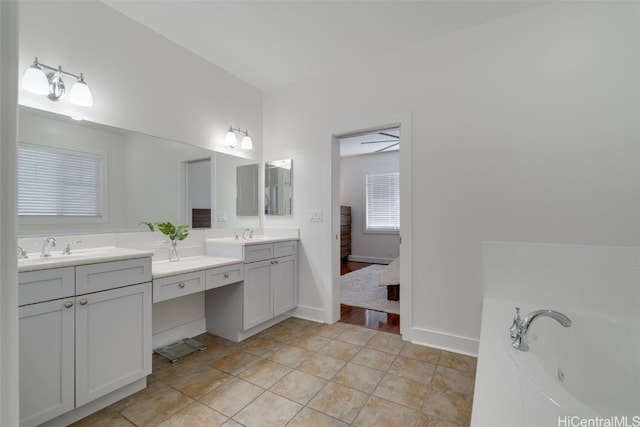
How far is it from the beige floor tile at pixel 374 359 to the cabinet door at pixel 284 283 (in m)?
0.94

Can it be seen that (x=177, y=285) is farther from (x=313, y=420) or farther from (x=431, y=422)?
(x=431, y=422)

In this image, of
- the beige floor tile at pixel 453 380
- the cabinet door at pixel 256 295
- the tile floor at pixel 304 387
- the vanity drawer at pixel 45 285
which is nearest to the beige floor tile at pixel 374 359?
the tile floor at pixel 304 387

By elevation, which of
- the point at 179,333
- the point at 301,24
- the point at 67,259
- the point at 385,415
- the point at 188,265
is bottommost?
the point at 385,415

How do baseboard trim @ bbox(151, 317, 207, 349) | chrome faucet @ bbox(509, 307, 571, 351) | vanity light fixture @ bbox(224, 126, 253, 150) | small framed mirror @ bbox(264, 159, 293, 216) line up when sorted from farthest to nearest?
small framed mirror @ bbox(264, 159, 293, 216) < vanity light fixture @ bbox(224, 126, 253, 150) < baseboard trim @ bbox(151, 317, 207, 349) < chrome faucet @ bbox(509, 307, 571, 351)

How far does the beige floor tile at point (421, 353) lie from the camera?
7.18ft

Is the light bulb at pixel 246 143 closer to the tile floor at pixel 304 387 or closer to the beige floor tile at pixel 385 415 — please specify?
the tile floor at pixel 304 387

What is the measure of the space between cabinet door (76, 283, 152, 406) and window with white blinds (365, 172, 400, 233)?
539cm

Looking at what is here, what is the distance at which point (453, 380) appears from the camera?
1.90 m

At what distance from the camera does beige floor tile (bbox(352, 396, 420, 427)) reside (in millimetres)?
1524

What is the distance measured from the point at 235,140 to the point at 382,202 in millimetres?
4323

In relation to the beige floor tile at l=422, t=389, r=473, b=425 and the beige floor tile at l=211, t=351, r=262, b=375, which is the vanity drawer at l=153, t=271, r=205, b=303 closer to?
the beige floor tile at l=211, t=351, r=262, b=375

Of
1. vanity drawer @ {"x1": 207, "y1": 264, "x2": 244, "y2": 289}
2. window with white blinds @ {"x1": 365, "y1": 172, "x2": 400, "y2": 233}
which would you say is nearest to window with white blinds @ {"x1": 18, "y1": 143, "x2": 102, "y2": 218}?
vanity drawer @ {"x1": 207, "y1": 264, "x2": 244, "y2": 289}

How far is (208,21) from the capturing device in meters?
2.20

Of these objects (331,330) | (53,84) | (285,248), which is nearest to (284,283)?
(285,248)
